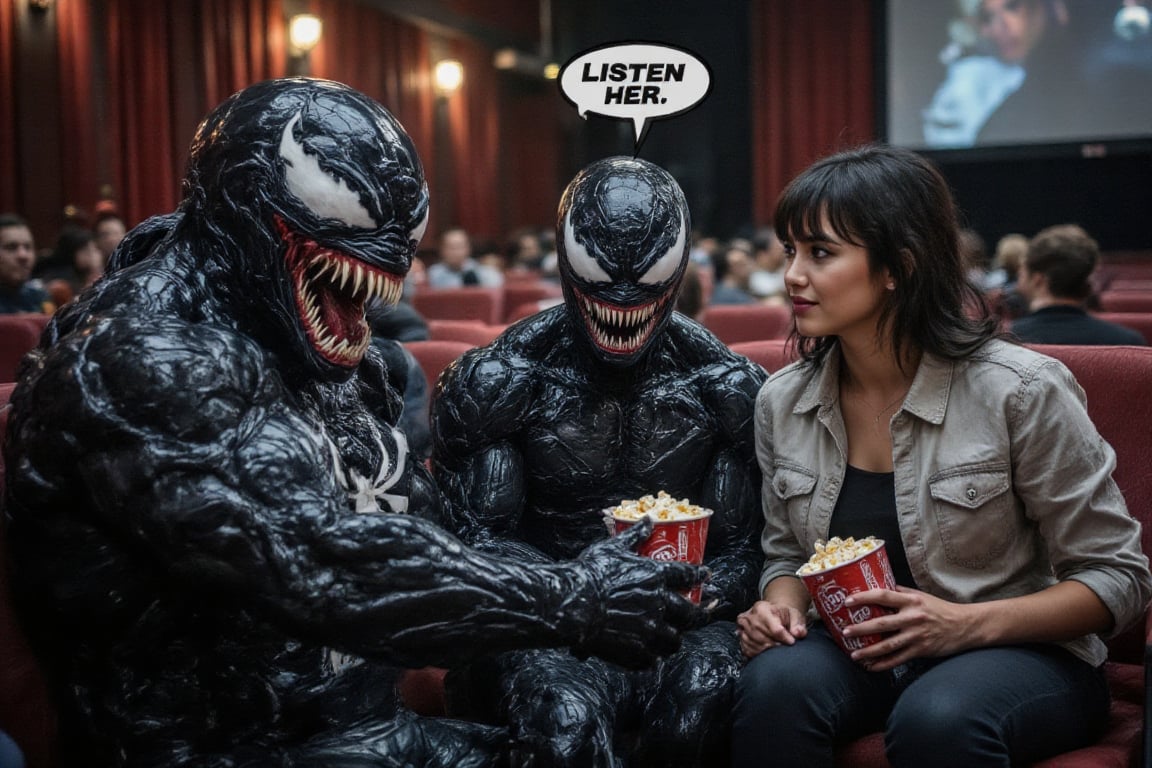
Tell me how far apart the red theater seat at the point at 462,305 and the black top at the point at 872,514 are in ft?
15.7

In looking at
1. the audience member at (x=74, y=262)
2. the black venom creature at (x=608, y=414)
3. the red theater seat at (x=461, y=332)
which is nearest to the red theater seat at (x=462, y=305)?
the audience member at (x=74, y=262)

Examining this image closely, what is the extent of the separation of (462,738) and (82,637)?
501 millimetres

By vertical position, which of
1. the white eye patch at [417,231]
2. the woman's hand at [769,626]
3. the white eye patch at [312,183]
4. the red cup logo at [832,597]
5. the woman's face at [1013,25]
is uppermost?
the woman's face at [1013,25]

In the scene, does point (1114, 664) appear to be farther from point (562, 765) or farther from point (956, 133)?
point (956, 133)

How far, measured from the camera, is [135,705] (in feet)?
4.68

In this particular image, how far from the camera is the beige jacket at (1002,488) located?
178cm

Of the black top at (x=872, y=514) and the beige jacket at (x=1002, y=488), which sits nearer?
the beige jacket at (x=1002, y=488)

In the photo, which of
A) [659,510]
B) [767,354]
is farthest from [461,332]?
[659,510]

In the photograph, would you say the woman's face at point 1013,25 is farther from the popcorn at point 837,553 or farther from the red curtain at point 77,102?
the popcorn at point 837,553

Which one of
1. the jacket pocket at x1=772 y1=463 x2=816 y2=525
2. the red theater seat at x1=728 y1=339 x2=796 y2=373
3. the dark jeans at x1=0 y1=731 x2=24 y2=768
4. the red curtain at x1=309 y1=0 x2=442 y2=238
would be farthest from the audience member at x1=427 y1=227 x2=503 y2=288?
the dark jeans at x1=0 y1=731 x2=24 y2=768

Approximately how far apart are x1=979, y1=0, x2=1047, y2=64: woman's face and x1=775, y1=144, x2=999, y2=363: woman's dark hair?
13.1m

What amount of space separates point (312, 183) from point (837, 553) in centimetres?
86

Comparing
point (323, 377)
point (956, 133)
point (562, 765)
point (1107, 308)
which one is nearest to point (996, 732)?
point (562, 765)

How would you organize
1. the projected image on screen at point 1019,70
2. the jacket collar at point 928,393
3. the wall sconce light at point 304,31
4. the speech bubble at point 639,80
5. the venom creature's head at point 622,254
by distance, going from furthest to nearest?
the projected image on screen at point 1019,70, the wall sconce light at point 304,31, the speech bubble at point 639,80, the venom creature's head at point 622,254, the jacket collar at point 928,393
